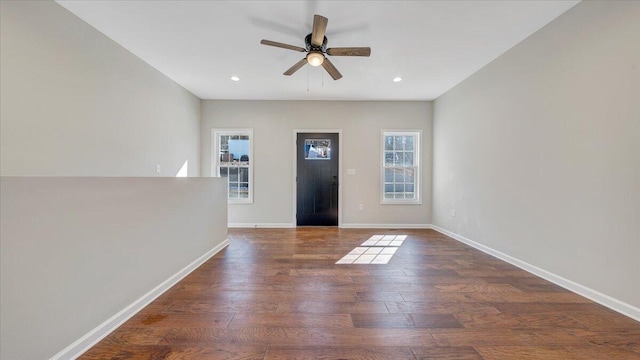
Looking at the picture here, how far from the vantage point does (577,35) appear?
7.72 feet

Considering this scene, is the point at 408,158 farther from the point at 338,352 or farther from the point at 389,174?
the point at 338,352

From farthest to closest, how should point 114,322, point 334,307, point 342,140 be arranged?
point 342,140, point 334,307, point 114,322

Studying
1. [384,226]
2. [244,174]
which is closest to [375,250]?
[384,226]

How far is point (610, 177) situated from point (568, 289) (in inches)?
42.8

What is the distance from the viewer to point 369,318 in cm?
191

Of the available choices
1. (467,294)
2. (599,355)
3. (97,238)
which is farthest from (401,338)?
(97,238)

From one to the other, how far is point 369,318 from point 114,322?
1772 mm

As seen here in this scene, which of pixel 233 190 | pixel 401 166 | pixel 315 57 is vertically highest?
pixel 315 57

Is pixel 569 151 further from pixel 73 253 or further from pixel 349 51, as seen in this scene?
pixel 73 253

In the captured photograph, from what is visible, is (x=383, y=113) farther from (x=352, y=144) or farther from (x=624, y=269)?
(x=624, y=269)

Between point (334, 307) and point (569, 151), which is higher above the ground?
point (569, 151)

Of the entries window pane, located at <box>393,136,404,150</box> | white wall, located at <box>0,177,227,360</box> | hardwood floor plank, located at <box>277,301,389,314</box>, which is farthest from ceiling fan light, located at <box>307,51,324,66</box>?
window pane, located at <box>393,136,404,150</box>

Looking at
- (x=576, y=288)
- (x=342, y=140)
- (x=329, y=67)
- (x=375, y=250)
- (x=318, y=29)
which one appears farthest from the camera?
(x=342, y=140)

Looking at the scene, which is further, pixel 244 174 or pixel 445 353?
pixel 244 174
